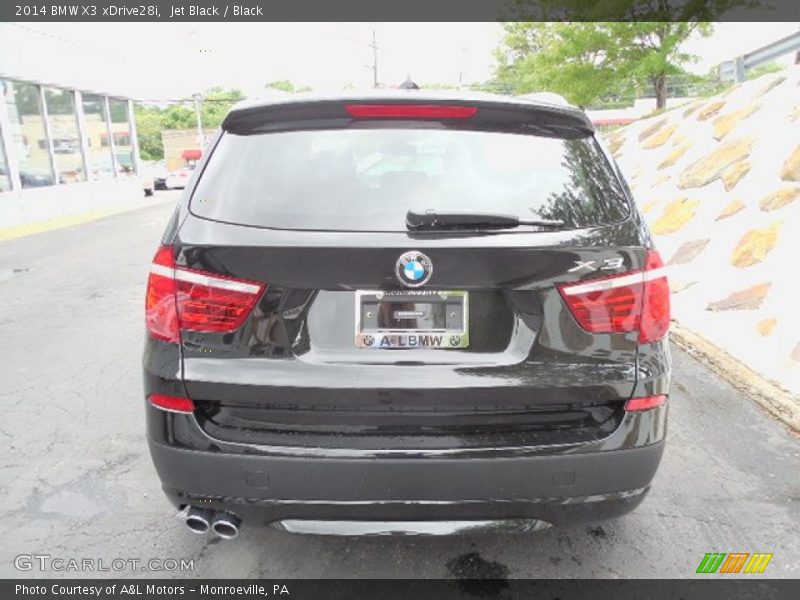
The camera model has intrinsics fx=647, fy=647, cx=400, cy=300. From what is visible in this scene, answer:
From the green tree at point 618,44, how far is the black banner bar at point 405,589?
13240 mm

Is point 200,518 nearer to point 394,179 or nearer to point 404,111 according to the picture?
point 394,179

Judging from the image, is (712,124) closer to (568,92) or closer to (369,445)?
(568,92)

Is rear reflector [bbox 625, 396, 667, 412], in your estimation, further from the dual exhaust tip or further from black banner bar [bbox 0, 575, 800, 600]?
the dual exhaust tip

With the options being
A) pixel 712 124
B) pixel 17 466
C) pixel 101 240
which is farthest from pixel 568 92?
pixel 17 466

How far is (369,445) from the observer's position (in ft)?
6.81

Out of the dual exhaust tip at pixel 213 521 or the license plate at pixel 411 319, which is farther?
the dual exhaust tip at pixel 213 521

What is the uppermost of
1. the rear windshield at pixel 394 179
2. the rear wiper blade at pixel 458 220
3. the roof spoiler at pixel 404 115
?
the roof spoiler at pixel 404 115

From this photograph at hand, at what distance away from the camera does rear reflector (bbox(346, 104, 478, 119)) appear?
92.4 inches

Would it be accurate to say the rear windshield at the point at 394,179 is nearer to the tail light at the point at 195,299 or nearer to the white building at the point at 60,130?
the tail light at the point at 195,299

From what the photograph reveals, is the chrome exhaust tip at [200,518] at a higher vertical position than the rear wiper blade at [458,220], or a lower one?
lower

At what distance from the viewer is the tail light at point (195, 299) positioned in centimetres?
206

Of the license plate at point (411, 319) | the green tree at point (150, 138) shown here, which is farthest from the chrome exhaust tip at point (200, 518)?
the green tree at point (150, 138)

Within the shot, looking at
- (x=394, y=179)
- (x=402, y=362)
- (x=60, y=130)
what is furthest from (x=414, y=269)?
(x=60, y=130)

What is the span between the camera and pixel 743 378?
4348 millimetres
